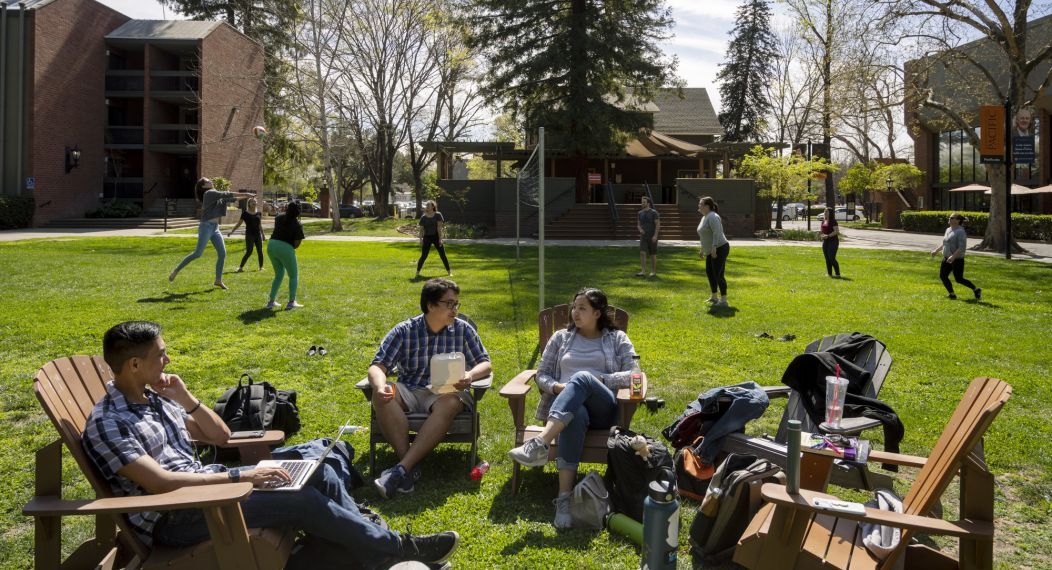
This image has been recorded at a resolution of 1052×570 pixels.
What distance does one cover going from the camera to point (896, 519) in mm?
2820

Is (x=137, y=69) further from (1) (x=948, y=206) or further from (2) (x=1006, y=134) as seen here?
(1) (x=948, y=206)

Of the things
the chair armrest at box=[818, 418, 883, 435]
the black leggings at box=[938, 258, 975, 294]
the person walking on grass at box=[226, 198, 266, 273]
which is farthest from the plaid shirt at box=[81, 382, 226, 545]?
the black leggings at box=[938, 258, 975, 294]

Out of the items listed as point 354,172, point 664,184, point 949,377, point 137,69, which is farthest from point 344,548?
point 354,172

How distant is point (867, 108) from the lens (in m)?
26.4

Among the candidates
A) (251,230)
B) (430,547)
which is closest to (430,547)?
(430,547)

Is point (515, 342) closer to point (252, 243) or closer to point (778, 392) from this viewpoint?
point (778, 392)

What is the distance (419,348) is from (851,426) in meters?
2.85

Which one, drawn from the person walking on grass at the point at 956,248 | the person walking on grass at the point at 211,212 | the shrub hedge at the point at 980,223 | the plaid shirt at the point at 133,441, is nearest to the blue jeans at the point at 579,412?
the plaid shirt at the point at 133,441

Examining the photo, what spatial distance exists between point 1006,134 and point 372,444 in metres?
26.0

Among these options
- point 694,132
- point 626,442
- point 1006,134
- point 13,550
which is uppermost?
point 694,132

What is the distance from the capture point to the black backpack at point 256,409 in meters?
5.17

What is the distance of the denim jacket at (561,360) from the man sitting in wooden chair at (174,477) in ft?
5.18

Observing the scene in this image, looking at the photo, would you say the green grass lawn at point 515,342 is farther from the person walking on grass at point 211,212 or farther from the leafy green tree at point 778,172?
the leafy green tree at point 778,172

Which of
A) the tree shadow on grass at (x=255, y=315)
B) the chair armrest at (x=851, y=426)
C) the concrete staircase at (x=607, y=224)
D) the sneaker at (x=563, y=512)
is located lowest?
the sneaker at (x=563, y=512)
